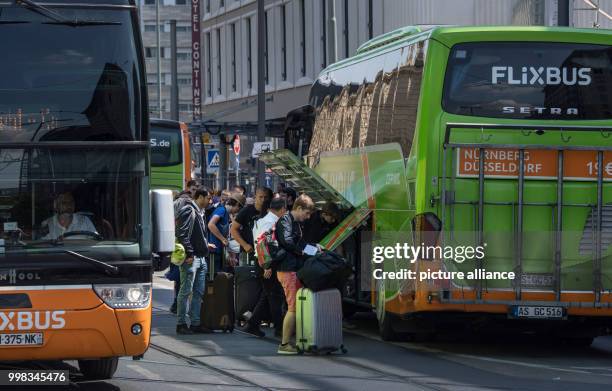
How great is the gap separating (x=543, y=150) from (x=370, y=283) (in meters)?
3.31

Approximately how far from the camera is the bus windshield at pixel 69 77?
1073cm

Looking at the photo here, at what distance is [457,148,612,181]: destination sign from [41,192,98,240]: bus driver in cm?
514

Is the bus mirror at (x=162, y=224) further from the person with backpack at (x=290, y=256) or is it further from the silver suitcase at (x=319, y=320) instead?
the person with backpack at (x=290, y=256)

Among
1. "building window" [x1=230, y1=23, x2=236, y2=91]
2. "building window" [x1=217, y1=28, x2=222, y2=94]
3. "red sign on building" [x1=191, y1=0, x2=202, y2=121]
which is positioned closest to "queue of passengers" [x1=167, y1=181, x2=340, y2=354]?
"building window" [x1=230, y1=23, x2=236, y2=91]

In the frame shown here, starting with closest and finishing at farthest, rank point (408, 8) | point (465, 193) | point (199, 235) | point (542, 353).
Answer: point (465, 193) → point (542, 353) → point (199, 235) → point (408, 8)

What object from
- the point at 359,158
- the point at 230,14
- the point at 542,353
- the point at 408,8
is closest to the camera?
the point at 542,353

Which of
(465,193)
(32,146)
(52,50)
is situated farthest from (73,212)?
(465,193)

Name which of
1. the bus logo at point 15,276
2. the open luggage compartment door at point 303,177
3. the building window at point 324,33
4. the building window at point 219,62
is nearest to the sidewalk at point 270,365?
the open luggage compartment door at point 303,177

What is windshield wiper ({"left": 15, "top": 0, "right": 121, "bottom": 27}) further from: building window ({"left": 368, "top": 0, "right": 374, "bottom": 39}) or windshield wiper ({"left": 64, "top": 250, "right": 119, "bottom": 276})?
building window ({"left": 368, "top": 0, "right": 374, "bottom": 39})

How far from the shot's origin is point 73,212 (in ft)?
35.2

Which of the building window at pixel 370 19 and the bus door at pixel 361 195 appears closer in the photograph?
the bus door at pixel 361 195

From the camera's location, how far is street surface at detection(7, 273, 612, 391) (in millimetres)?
12266

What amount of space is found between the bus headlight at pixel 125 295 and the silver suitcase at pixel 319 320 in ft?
13.3

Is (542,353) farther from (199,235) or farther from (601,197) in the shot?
(199,235)
